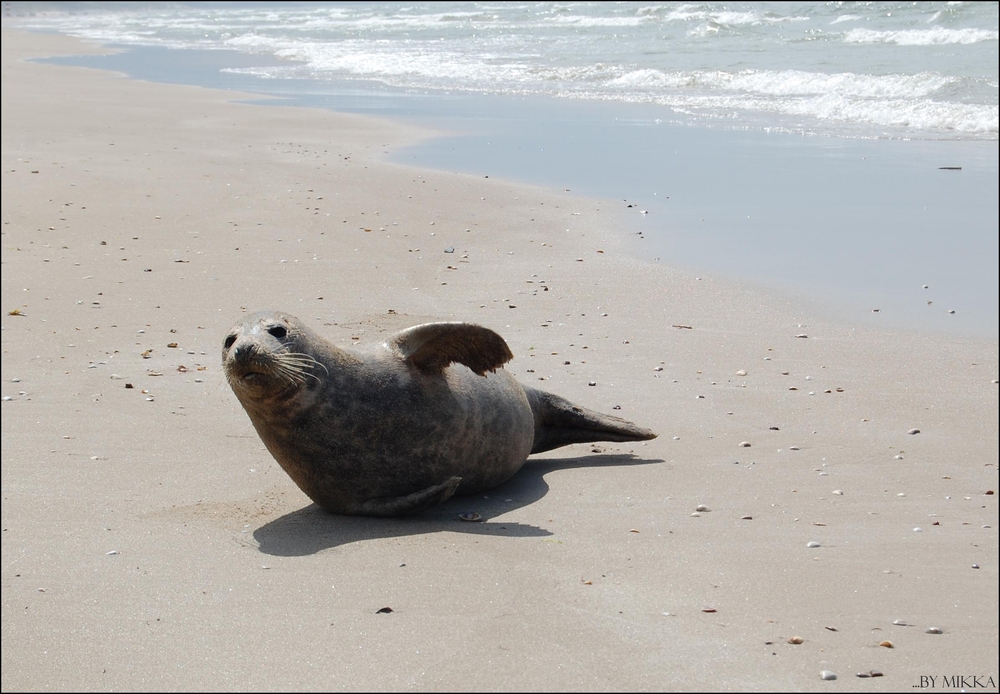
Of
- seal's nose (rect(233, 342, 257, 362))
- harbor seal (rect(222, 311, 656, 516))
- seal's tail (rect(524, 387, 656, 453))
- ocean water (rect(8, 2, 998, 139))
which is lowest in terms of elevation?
seal's tail (rect(524, 387, 656, 453))

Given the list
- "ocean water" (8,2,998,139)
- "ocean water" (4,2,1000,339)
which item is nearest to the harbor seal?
"ocean water" (4,2,1000,339)

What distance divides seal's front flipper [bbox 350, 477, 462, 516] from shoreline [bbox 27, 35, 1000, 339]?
3.85 meters

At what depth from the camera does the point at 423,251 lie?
383 inches

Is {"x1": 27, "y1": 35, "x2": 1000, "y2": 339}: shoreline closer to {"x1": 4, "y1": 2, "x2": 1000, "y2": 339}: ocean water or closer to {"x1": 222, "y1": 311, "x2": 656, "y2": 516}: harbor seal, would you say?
{"x1": 4, "y1": 2, "x2": 1000, "y2": 339}: ocean water

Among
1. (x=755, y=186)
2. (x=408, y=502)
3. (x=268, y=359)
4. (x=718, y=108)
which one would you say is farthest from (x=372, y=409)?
(x=718, y=108)

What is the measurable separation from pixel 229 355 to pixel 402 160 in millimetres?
9529

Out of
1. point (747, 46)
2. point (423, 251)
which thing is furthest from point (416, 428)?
point (747, 46)

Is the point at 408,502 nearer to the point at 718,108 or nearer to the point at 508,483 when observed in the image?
the point at 508,483

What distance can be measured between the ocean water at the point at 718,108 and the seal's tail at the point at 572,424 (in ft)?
8.67

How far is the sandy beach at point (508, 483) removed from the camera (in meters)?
3.52

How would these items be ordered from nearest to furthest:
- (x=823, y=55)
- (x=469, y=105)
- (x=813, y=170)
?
(x=813, y=170) → (x=469, y=105) → (x=823, y=55)

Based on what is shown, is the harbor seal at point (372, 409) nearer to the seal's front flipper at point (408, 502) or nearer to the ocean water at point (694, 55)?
the seal's front flipper at point (408, 502)

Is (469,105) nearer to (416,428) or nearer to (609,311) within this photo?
(609,311)

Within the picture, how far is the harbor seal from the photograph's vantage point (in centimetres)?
470
